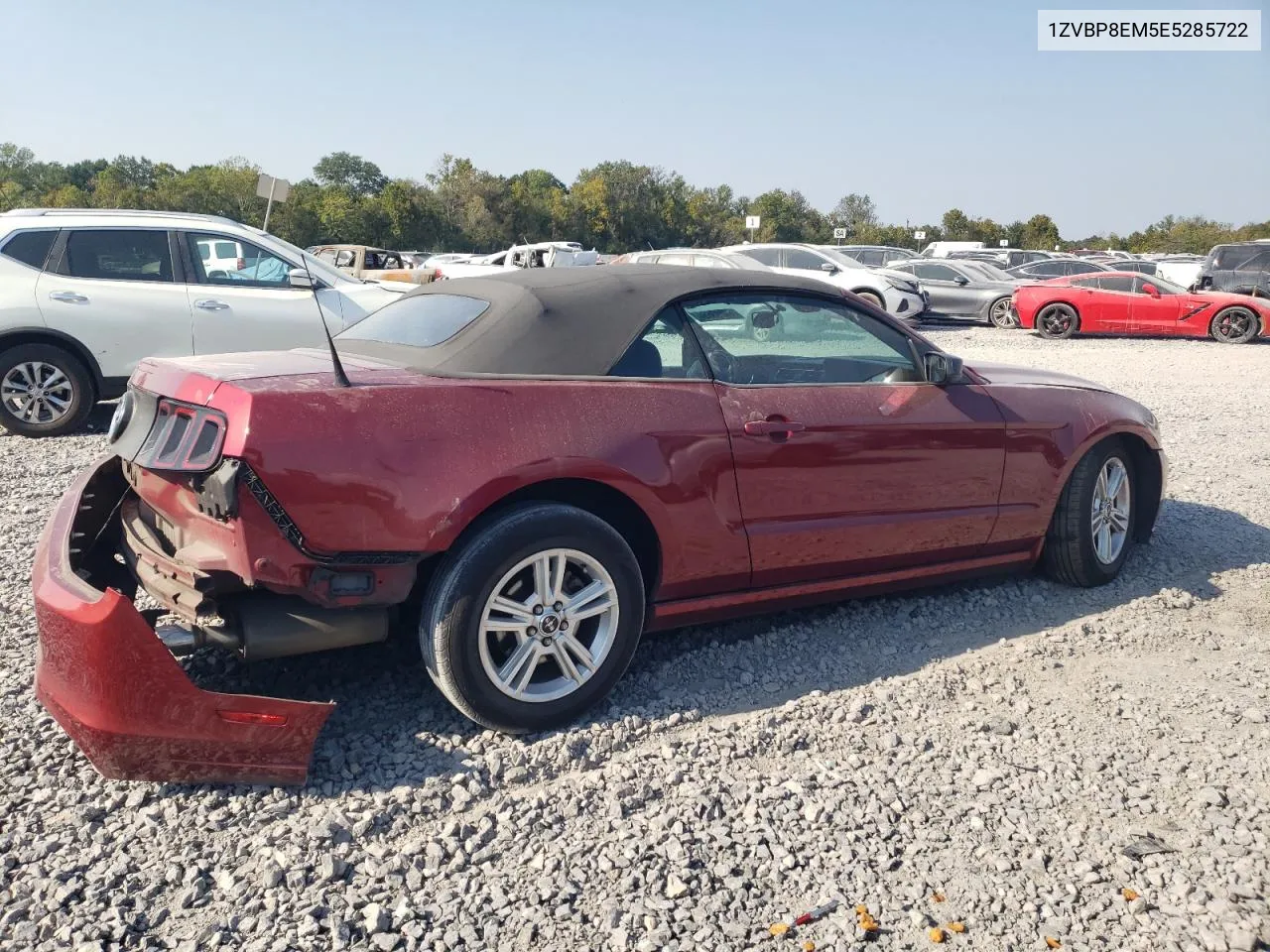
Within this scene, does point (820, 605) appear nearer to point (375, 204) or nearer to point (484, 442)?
point (484, 442)

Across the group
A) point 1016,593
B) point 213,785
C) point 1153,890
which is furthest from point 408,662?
point 1016,593

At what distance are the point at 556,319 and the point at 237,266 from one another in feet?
19.8

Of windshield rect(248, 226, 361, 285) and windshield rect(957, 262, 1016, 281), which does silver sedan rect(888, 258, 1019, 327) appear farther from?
windshield rect(248, 226, 361, 285)

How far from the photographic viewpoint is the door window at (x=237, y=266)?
28.0ft

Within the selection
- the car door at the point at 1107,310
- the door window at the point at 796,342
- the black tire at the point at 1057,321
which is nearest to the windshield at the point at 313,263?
the door window at the point at 796,342

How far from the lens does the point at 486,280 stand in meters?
4.11

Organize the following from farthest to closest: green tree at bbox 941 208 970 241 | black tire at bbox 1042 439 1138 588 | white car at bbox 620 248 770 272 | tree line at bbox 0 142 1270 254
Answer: green tree at bbox 941 208 970 241 → tree line at bbox 0 142 1270 254 → white car at bbox 620 248 770 272 → black tire at bbox 1042 439 1138 588

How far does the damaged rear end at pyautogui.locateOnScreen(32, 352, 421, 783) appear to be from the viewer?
282 centimetres

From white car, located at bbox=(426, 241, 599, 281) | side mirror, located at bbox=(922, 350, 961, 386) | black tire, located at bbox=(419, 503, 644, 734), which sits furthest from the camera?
white car, located at bbox=(426, 241, 599, 281)

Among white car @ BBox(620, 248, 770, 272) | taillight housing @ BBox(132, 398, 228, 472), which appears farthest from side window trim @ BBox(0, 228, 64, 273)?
white car @ BBox(620, 248, 770, 272)

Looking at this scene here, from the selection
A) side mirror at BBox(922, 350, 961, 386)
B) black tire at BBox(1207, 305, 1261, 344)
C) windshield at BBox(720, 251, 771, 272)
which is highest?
windshield at BBox(720, 251, 771, 272)

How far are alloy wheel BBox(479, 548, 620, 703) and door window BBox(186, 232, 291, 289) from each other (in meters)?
6.41

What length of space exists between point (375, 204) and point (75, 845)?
66.2m

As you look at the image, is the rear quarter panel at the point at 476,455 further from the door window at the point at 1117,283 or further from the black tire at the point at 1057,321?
the door window at the point at 1117,283
